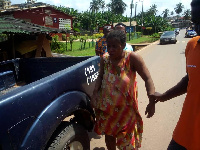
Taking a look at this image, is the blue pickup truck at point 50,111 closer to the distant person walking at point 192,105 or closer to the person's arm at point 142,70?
the person's arm at point 142,70

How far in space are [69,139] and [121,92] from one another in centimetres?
72

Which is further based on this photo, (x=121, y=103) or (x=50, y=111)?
(x=121, y=103)

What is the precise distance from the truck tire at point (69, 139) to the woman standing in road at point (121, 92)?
0.29 meters

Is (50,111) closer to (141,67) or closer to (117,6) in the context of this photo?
(141,67)

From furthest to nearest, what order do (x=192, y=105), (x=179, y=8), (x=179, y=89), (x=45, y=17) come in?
(x=179, y=8), (x=45, y=17), (x=179, y=89), (x=192, y=105)

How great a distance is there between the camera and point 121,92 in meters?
2.21

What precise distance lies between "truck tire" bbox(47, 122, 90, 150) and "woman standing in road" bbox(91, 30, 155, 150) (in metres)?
0.29

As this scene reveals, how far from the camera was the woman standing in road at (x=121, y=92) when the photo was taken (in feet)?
7.29

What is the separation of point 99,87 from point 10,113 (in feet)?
3.76

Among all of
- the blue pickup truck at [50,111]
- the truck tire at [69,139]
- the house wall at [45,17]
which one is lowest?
the truck tire at [69,139]

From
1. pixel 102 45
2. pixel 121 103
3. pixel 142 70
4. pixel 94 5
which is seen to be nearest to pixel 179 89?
pixel 142 70

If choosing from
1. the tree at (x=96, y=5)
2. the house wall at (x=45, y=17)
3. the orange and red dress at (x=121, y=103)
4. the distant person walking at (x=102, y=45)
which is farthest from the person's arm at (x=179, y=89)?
the tree at (x=96, y=5)

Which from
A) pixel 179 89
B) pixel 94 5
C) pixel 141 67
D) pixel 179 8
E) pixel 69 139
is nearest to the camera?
pixel 179 89

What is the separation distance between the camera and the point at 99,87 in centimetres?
244
